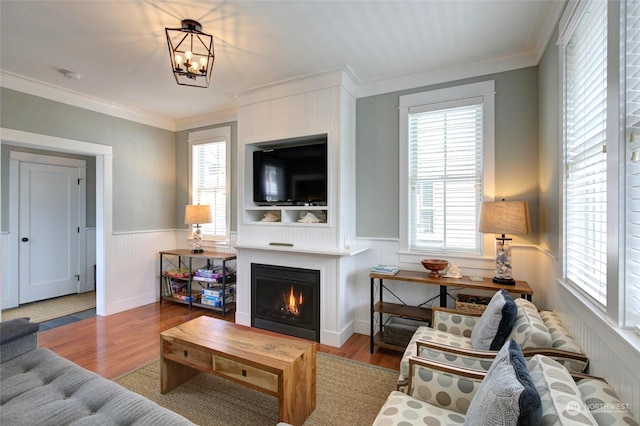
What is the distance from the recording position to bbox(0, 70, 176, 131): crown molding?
10.3ft

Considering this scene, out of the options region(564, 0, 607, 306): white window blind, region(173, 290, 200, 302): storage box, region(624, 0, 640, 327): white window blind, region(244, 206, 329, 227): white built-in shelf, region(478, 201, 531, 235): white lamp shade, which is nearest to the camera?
region(624, 0, 640, 327): white window blind

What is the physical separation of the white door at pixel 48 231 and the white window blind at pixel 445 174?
5.37m

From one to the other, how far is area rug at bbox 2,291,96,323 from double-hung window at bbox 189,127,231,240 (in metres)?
1.97

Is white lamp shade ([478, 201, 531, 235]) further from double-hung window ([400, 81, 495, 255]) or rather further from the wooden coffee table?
the wooden coffee table

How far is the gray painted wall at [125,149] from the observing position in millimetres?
3258

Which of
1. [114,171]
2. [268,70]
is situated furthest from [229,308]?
[268,70]

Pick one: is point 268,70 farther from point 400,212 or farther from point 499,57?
point 499,57

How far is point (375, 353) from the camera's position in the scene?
9.43 feet

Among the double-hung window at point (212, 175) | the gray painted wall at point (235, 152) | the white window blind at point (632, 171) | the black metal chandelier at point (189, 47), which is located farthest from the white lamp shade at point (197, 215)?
the white window blind at point (632, 171)

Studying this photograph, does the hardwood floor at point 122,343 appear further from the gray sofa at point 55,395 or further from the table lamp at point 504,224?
the table lamp at point 504,224

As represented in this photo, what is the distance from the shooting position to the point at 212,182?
14.7ft

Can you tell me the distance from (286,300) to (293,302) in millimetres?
95

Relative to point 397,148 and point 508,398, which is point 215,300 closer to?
point 397,148

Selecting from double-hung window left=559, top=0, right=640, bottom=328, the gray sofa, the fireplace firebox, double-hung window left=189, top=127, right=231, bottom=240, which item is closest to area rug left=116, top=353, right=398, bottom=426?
the fireplace firebox
